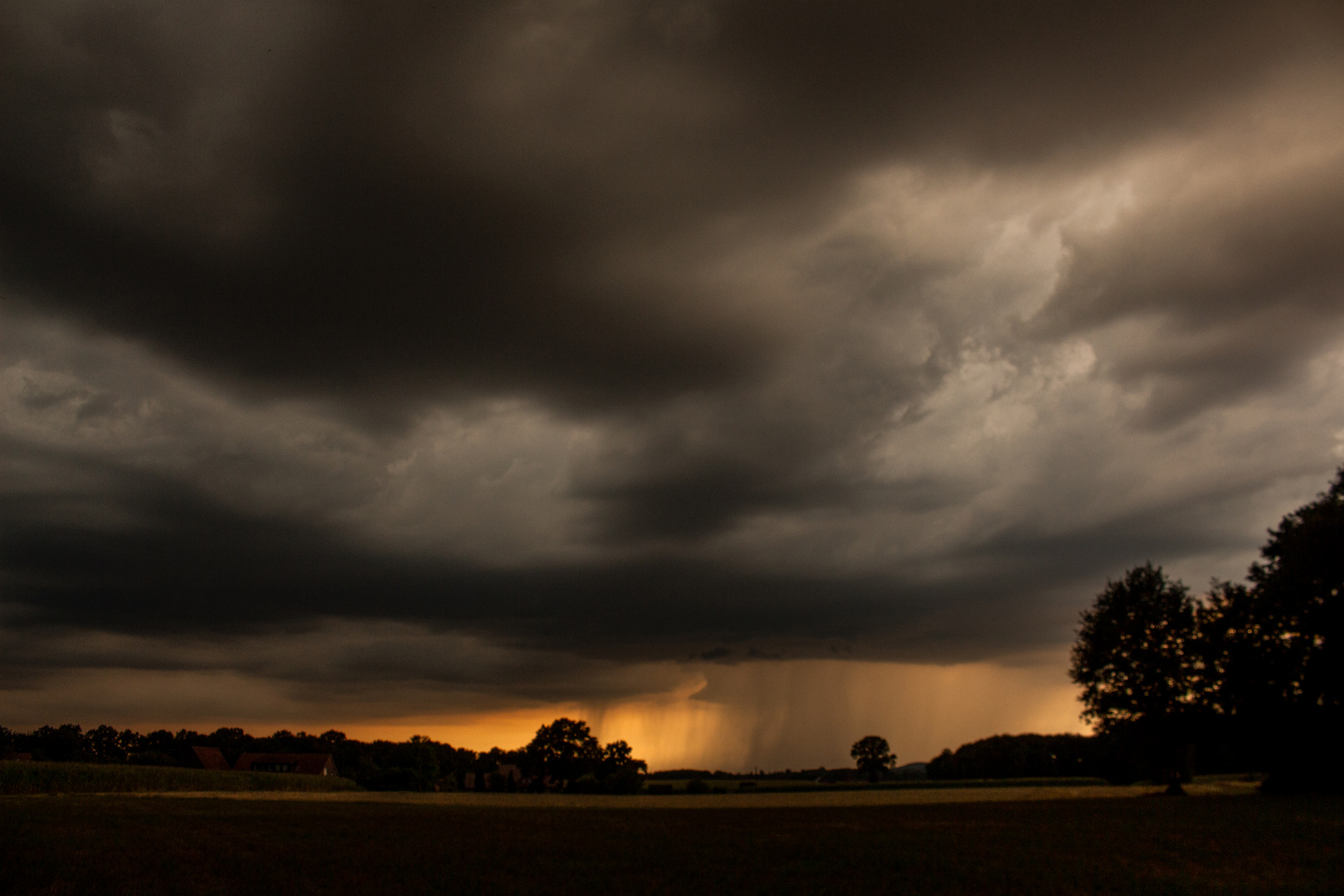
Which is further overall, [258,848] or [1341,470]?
[1341,470]

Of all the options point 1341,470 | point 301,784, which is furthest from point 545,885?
point 301,784

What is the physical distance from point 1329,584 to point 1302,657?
739 centimetres

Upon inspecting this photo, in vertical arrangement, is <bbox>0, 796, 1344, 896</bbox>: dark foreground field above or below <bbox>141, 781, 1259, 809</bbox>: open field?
above

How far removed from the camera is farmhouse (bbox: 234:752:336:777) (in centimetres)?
16362

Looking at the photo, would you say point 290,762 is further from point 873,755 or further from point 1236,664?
point 1236,664

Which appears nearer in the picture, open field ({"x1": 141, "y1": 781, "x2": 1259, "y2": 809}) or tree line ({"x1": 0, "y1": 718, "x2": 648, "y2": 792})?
open field ({"x1": 141, "y1": 781, "x2": 1259, "y2": 809})

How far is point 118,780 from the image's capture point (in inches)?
2699

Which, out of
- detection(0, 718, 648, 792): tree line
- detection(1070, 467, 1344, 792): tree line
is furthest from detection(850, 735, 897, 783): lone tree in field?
detection(1070, 467, 1344, 792): tree line

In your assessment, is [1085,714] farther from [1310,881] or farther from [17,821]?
[17,821]

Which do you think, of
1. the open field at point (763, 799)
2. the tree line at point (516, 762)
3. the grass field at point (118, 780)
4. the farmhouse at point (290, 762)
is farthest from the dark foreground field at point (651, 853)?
the farmhouse at point (290, 762)

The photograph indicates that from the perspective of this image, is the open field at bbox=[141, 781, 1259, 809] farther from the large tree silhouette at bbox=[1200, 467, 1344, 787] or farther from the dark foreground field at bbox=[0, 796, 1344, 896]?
the dark foreground field at bbox=[0, 796, 1344, 896]

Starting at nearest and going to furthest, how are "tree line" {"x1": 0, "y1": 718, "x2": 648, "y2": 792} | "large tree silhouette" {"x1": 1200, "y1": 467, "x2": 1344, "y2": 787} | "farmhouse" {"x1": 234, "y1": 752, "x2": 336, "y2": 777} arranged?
"large tree silhouette" {"x1": 1200, "y1": 467, "x2": 1344, "y2": 787}, "tree line" {"x1": 0, "y1": 718, "x2": 648, "y2": 792}, "farmhouse" {"x1": 234, "y1": 752, "x2": 336, "y2": 777}

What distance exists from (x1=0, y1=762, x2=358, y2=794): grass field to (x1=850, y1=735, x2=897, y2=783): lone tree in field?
374ft

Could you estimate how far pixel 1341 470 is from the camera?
6625 centimetres
